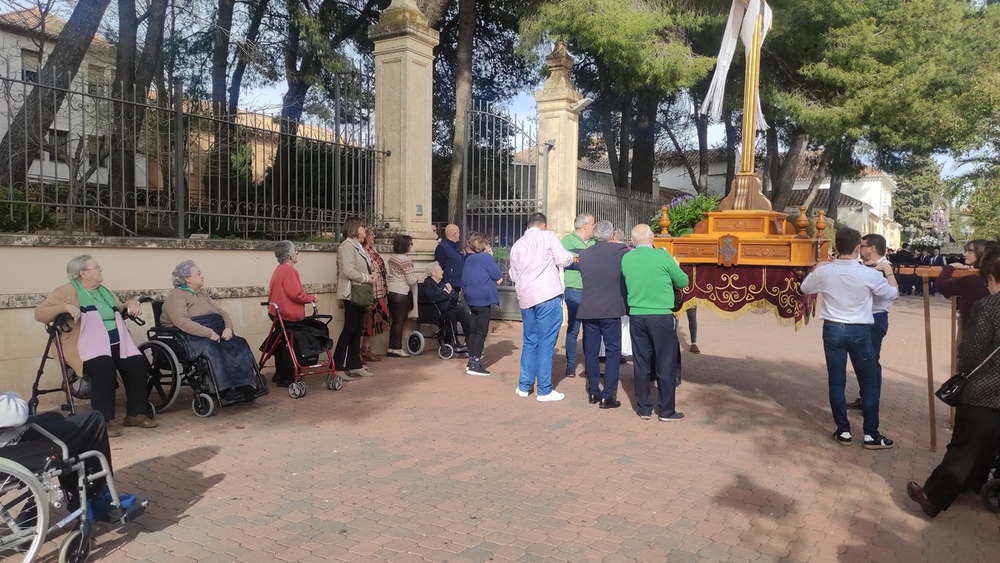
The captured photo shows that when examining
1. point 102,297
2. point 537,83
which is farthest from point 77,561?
point 537,83

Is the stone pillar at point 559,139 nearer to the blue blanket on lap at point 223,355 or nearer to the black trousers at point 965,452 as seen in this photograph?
the blue blanket on lap at point 223,355

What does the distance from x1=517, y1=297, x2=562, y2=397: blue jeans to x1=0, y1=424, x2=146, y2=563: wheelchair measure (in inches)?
168

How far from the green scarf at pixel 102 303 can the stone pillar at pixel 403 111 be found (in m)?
4.56

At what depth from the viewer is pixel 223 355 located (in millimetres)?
6305

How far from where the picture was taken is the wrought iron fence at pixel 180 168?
6750mm

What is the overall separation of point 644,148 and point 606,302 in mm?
14510

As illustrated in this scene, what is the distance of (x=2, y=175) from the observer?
773 centimetres

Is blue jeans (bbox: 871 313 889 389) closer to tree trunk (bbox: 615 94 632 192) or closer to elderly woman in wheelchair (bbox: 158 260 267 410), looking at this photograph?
elderly woman in wheelchair (bbox: 158 260 267 410)

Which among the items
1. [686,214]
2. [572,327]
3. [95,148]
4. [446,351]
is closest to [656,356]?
[572,327]

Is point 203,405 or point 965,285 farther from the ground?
point 965,285

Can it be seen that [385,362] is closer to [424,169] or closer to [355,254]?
[355,254]

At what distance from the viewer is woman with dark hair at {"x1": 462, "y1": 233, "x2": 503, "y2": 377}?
27.9 feet

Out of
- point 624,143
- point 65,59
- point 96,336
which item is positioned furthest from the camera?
point 624,143

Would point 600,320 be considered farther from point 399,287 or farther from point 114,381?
point 114,381
